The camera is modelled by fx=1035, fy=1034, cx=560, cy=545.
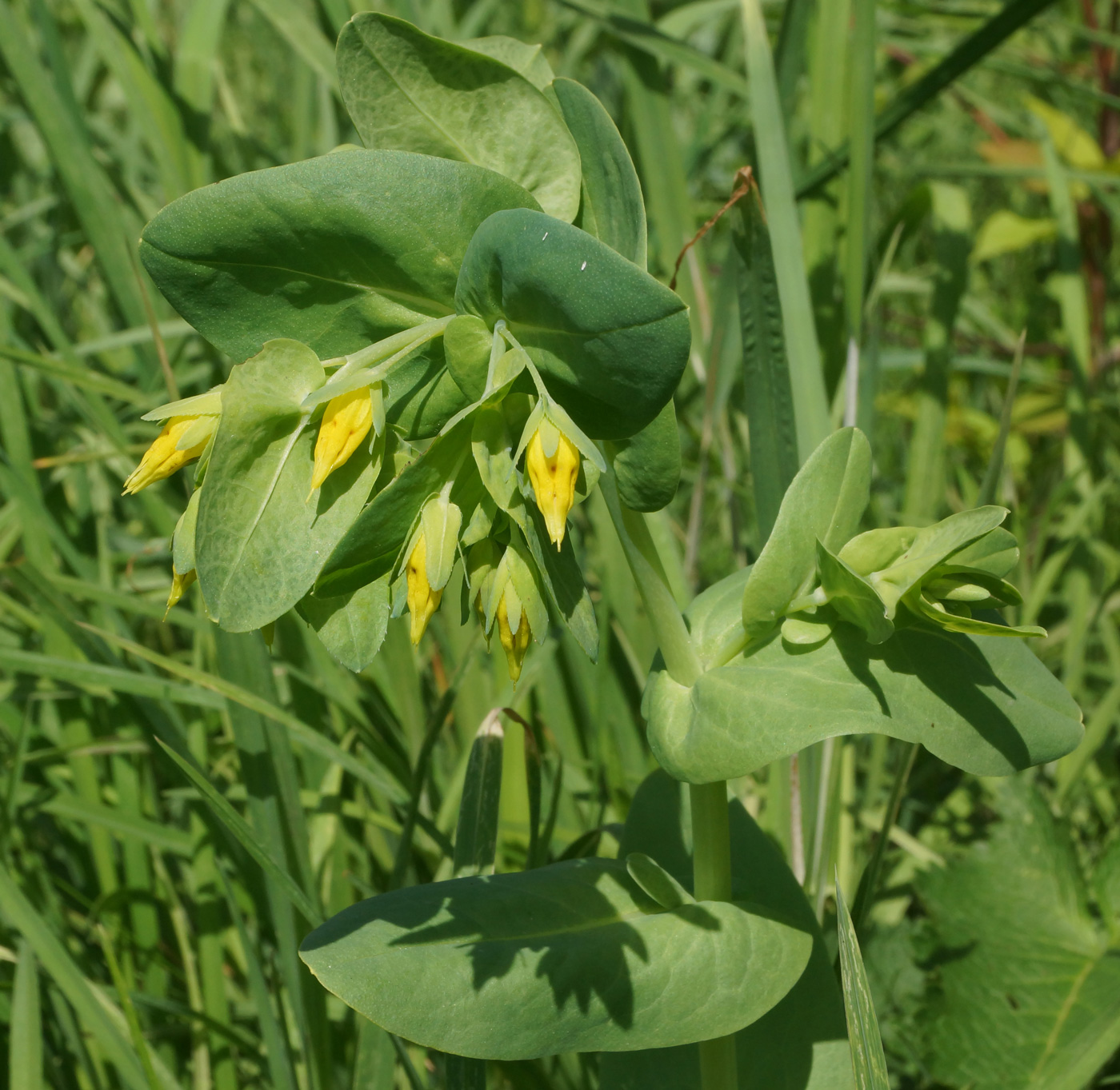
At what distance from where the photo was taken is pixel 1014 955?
1.46m

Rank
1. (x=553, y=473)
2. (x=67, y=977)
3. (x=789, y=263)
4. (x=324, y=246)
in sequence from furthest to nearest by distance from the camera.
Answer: (x=789, y=263) → (x=67, y=977) → (x=324, y=246) → (x=553, y=473)

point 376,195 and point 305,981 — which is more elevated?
point 376,195

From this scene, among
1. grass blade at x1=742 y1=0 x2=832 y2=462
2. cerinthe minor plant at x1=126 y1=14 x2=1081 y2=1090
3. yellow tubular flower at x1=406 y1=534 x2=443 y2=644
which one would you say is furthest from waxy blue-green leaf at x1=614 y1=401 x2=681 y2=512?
grass blade at x1=742 y1=0 x2=832 y2=462

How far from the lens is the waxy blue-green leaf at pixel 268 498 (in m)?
0.80

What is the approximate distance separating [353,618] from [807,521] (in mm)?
425

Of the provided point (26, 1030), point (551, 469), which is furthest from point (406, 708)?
point (551, 469)

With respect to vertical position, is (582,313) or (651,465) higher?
(582,313)

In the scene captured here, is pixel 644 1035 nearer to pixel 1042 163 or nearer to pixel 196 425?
pixel 196 425

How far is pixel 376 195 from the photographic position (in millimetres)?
852

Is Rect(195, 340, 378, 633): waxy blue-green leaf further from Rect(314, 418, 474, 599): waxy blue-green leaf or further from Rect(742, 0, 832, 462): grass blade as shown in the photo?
Rect(742, 0, 832, 462): grass blade

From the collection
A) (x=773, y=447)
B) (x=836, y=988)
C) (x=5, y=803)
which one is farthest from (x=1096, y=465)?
(x=5, y=803)

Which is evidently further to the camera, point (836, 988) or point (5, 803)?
point (5, 803)

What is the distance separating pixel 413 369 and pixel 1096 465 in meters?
2.14

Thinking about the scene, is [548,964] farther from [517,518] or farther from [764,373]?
[764,373]
